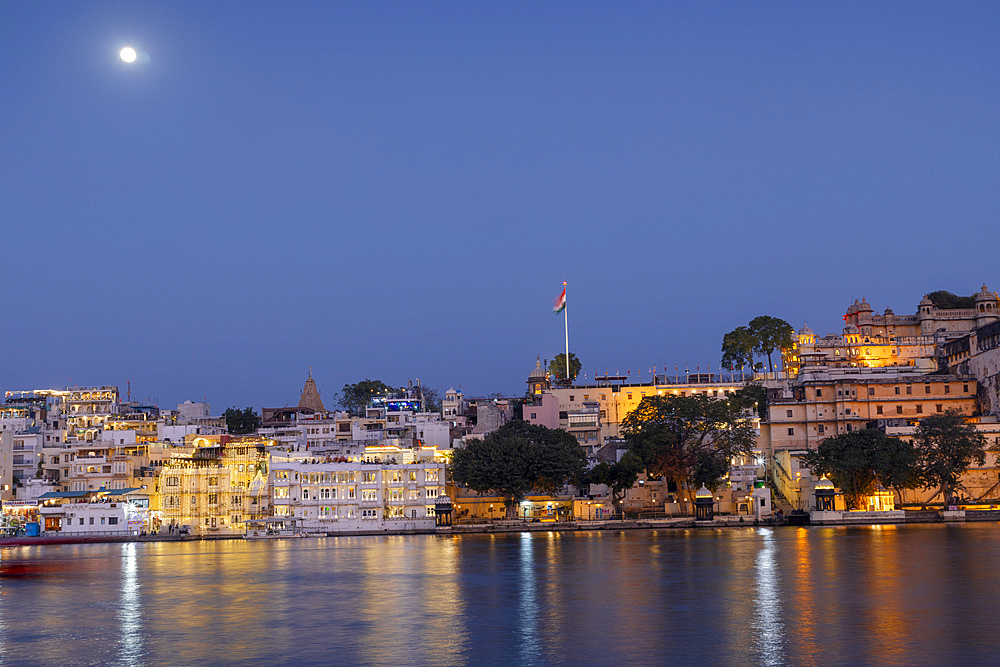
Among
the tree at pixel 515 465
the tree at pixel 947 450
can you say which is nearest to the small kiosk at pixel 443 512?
the tree at pixel 515 465

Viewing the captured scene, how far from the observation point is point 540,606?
34.8 m

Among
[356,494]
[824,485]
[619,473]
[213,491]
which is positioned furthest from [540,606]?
[213,491]

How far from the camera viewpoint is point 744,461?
304ft

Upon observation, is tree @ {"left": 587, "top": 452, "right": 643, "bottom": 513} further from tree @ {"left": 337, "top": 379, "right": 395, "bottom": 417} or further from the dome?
tree @ {"left": 337, "top": 379, "right": 395, "bottom": 417}

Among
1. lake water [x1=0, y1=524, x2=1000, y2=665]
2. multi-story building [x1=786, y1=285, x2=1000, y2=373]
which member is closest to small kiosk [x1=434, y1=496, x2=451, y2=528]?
lake water [x1=0, y1=524, x2=1000, y2=665]

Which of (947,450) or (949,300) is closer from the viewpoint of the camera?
(947,450)

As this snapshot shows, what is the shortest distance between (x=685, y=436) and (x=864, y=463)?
53.7 feet

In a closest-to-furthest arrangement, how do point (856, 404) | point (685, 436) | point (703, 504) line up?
point (703, 504) < point (685, 436) < point (856, 404)

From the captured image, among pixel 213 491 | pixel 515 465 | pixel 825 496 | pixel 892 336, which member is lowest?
pixel 825 496

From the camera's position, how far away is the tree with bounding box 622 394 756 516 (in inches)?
3295

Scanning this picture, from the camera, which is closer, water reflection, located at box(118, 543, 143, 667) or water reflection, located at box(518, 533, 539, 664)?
water reflection, located at box(518, 533, 539, 664)

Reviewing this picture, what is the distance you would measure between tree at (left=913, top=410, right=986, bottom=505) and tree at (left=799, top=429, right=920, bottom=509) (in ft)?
3.58

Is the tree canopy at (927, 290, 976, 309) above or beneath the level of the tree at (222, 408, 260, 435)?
above

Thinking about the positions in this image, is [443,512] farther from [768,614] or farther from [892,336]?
[892,336]
